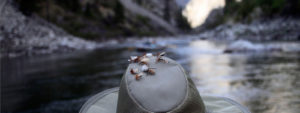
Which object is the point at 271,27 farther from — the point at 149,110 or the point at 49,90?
the point at 149,110

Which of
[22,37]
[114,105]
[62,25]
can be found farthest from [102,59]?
[62,25]

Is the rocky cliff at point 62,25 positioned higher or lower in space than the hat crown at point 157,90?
higher

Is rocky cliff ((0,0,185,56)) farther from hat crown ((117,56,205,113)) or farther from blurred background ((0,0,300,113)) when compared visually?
hat crown ((117,56,205,113))

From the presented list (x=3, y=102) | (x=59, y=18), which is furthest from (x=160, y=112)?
(x=59, y=18)

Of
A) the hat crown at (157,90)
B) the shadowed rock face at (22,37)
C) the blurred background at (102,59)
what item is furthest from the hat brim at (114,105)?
the shadowed rock face at (22,37)

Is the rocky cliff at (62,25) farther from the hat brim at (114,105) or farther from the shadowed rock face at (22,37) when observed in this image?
the hat brim at (114,105)
